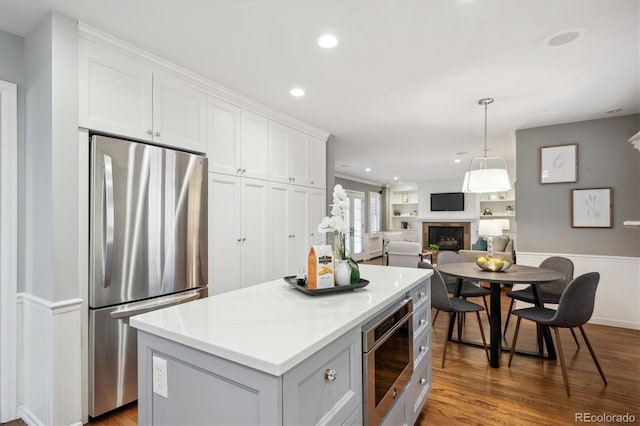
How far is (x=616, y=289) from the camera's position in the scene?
12.6 feet

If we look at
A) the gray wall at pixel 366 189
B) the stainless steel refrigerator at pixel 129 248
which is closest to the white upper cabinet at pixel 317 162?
the stainless steel refrigerator at pixel 129 248

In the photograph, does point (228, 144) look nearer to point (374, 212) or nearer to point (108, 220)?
point (108, 220)

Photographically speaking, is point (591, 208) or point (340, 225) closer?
point (340, 225)

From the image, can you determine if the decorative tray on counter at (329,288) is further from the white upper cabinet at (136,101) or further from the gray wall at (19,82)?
the gray wall at (19,82)

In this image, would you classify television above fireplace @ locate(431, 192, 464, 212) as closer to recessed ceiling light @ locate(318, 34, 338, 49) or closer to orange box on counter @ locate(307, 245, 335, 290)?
recessed ceiling light @ locate(318, 34, 338, 49)

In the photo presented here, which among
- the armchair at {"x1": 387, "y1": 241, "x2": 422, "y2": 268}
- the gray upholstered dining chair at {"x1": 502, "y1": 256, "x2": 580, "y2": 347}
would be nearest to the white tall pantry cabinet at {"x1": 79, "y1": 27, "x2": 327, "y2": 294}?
the gray upholstered dining chair at {"x1": 502, "y1": 256, "x2": 580, "y2": 347}

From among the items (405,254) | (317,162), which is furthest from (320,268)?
(405,254)

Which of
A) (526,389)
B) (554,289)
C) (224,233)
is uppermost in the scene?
(224,233)

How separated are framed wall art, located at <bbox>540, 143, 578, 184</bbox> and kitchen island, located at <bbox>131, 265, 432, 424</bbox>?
12.5ft

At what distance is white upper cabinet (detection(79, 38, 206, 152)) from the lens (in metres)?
2.06

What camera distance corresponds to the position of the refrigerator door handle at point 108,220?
2.07 meters

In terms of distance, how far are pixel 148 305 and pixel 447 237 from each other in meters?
9.30

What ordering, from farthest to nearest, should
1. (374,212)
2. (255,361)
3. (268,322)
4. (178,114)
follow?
(374,212) → (178,114) → (268,322) → (255,361)

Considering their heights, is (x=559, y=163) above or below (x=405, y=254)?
above
